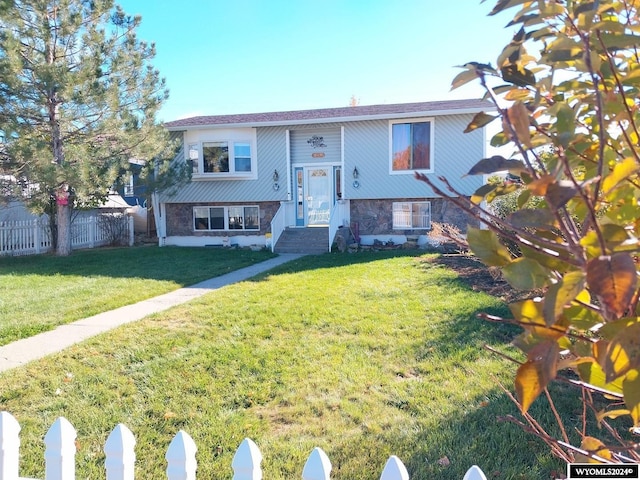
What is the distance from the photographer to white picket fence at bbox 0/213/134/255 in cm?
1448

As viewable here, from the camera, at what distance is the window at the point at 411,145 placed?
16.3 meters

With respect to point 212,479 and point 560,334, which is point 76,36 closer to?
point 212,479

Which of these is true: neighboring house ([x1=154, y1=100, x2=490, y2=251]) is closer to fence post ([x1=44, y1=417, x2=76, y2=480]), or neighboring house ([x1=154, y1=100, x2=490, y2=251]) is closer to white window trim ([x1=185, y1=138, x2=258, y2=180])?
white window trim ([x1=185, y1=138, x2=258, y2=180])

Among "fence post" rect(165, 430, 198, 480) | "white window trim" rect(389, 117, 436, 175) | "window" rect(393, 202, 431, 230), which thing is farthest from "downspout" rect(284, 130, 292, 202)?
"fence post" rect(165, 430, 198, 480)

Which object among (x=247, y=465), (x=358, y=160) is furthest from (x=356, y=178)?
(x=247, y=465)

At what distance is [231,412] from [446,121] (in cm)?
1454

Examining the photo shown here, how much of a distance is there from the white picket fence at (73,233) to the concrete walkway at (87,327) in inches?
350

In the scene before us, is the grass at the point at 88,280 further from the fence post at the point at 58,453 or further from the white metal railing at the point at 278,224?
the fence post at the point at 58,453

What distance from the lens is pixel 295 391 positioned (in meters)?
3.97

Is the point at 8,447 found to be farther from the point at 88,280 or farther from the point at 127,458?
the point at 88,280

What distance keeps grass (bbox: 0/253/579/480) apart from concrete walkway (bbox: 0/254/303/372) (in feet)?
1.04

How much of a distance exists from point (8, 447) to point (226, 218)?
54.0ft

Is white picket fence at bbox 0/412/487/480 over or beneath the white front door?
beneath

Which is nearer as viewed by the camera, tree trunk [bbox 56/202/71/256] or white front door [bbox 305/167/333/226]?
tree trunk [bbox 56/202/71/256]
